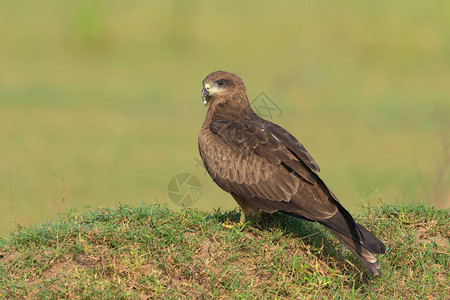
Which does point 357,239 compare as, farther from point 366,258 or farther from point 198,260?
point 198,260

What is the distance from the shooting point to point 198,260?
20.6 ft

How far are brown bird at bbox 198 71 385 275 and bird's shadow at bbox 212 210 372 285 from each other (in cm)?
18

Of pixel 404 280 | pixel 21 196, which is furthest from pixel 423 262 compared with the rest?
pixel 21 196

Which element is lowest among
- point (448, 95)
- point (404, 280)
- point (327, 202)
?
point (448, 95)

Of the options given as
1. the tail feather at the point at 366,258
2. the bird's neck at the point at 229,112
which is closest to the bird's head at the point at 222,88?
the bird's neck at the point at 229,112

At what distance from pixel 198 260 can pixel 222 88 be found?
2262 millimetres

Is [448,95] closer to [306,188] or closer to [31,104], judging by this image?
[31,104]

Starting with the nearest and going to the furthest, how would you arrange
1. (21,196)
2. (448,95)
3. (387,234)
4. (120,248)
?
(120,248) → (387,234) → (21,196) → (448,95)

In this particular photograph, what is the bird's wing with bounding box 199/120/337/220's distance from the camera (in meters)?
6.41

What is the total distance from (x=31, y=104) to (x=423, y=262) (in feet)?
48.1

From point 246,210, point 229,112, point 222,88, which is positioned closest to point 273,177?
point 246,210

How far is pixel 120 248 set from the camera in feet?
20.4

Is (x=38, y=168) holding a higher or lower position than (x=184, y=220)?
lower

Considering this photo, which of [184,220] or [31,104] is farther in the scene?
[31,104]
